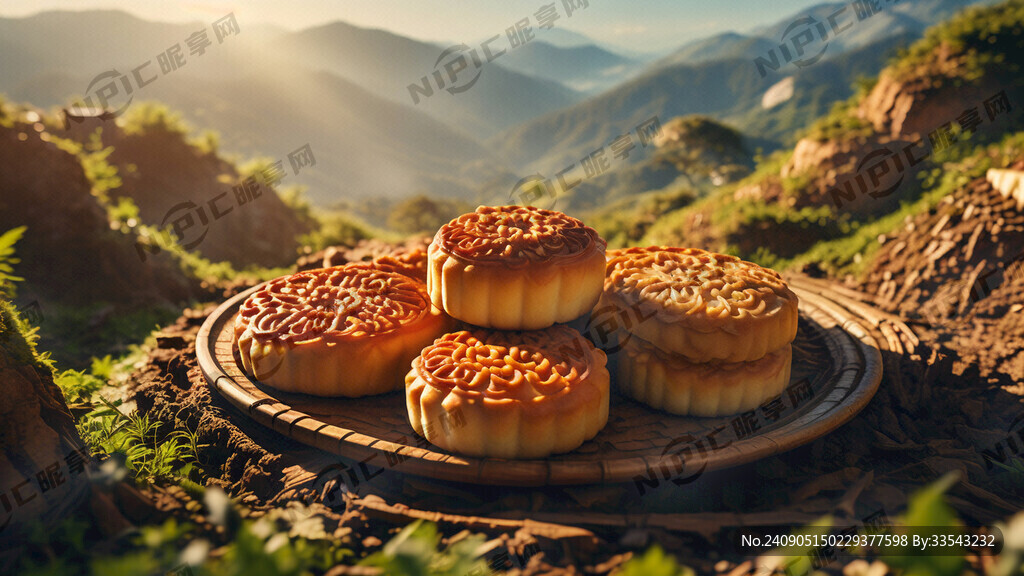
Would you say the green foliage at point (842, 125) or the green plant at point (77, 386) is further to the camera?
the green foliage at point (842, 125)

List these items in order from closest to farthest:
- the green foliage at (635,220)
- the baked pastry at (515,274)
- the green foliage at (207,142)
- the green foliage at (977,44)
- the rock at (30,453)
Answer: the rock at (30,453) → the baked pastry at (515,274) → the green foliage at (977,44) → the green foliage at (207,142) → the green foliage at (635,220)

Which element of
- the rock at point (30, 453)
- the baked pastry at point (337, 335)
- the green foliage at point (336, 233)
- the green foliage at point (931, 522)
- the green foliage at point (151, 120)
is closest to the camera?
the green foliage at point (931, 522)

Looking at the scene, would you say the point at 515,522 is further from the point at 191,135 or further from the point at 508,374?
the point at 191,135

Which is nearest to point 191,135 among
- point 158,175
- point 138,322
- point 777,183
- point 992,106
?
point 158,175

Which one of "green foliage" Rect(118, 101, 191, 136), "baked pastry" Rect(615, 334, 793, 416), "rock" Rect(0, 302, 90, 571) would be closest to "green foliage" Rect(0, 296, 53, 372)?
"rock" Rect(0, 302, 90, 571)

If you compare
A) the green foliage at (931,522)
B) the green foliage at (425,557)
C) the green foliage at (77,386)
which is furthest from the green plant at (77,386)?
the green foliage at (931,522)

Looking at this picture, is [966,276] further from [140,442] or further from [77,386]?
[77,386]

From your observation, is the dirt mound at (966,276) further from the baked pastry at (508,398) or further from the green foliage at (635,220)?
the green foliage at (635,220)
